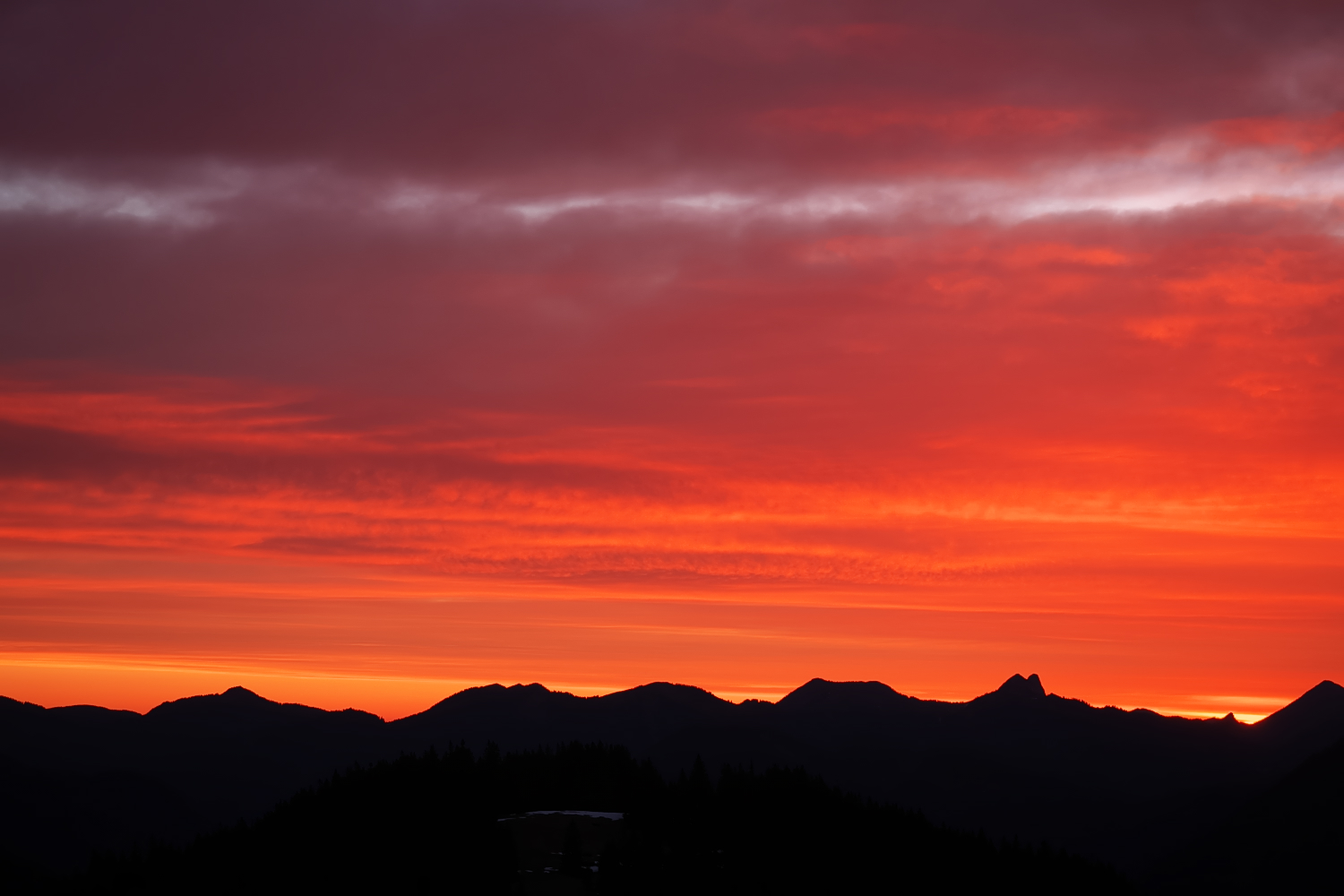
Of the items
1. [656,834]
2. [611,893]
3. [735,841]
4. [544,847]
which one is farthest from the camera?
[735,841]

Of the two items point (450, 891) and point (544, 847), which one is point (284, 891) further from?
point (544, 847)

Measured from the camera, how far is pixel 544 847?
517ft

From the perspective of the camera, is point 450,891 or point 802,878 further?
point 802,878

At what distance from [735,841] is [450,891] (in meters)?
52.3

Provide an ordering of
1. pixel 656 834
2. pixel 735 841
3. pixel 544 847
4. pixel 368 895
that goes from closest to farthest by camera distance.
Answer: pixel 544 847 → pixel 656 834 → pixel 368 895 → pixel 735 841

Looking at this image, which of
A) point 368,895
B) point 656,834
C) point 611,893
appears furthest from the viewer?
point 368,895

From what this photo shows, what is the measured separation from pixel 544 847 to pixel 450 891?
54.5 feet

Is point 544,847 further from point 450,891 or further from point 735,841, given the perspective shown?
point 735,841

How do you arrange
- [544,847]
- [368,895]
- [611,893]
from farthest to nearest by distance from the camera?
[368,895], [544,847], [611,893]

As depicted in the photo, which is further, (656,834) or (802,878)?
(802,878)

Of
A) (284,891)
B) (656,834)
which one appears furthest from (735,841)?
(284,891)

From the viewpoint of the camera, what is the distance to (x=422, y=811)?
198 metres

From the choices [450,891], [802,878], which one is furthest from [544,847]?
[802,878]

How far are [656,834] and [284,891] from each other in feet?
206
